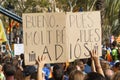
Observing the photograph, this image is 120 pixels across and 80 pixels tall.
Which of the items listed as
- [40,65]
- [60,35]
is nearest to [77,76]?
A: [40,65]

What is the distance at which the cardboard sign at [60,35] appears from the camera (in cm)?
769

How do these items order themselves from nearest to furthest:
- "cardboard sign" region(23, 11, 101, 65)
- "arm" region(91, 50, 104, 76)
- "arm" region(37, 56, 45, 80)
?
"arm" region(37, 56, 45, 80) < "arm" region(91, 50, 104, 76) < "cardboard sign" region(23, 11, 101, 65)

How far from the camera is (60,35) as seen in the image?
7.87 meters

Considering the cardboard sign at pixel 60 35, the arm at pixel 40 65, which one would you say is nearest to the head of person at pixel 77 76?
the arm at pixel 40 65

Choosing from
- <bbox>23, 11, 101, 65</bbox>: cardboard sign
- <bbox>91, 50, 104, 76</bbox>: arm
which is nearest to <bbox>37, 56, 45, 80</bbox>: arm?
<bbox>23, 11, 101, 65</bbox>: cardboard sign

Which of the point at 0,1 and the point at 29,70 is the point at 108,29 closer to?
the point at 0,1

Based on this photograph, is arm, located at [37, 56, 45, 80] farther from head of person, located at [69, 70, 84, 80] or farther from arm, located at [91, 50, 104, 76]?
arm, located at [91, 50, 104, 76]

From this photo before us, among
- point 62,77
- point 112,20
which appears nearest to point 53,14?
point 62,77

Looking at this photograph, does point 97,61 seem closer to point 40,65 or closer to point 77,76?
point 77,76

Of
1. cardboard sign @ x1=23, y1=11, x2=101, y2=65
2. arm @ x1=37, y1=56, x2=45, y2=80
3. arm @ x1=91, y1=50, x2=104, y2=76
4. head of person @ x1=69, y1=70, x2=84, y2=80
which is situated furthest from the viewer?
cardboard sign @ x1=23, y1=11, x2=101, y2=65

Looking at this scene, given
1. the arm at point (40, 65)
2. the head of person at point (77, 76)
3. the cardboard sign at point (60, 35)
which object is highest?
the cardboard sign at point (60, 35)

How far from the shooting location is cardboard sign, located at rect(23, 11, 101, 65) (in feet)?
25.2

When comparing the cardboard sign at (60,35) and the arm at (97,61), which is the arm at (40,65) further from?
the arm at (97,61)

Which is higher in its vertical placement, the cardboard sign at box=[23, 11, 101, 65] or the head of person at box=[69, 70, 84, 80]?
the cardboard sign at box=[23, 11, 101, 65]
